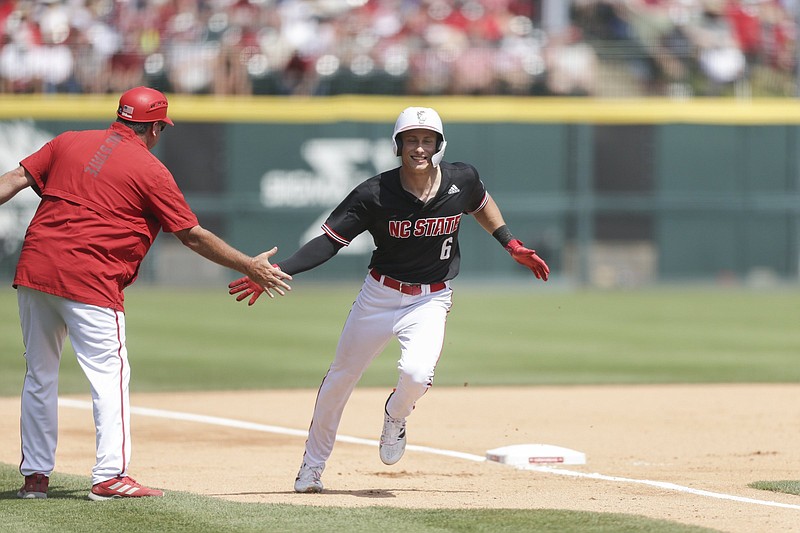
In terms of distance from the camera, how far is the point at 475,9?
2567 cm

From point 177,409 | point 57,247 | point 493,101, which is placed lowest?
point 177,409

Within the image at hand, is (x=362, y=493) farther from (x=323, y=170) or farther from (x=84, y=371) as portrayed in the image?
(x=323, y=170)

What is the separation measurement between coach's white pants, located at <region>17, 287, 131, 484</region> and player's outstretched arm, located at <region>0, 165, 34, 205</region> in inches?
18.5

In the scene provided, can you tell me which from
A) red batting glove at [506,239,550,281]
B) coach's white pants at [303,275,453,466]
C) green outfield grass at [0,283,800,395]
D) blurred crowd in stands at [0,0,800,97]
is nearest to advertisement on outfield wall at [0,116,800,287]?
blurred crowd in stands at [0,0,800,97]

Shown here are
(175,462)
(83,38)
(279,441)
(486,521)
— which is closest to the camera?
(486,521)

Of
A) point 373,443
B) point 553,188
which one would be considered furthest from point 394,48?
point 373,443

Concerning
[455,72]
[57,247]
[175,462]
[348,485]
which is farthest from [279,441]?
[455,72]

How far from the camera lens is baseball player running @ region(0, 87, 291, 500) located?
6082 millimetres

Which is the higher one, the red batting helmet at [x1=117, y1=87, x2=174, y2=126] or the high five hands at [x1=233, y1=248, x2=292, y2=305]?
the red batting helmet at [x1=117, y1=87, x2=174, y2=126]

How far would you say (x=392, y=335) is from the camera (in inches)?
261

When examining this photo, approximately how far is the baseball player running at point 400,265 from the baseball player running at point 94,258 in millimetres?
612

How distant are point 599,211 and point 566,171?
3.40 feet

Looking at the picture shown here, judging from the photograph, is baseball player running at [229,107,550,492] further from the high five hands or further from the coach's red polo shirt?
the coach's red polo shirt

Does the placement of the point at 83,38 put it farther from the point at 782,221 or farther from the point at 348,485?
the point at 348,485
